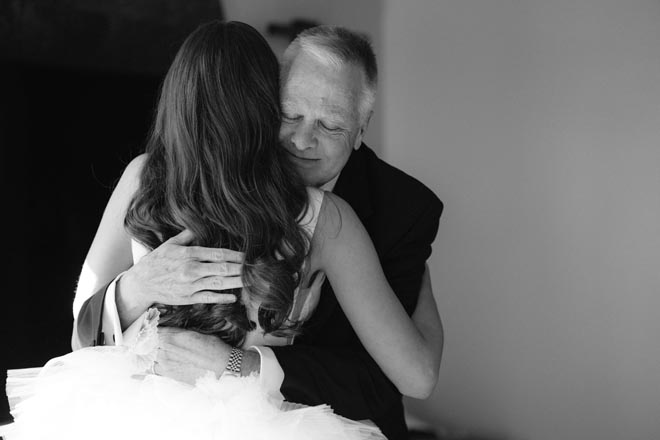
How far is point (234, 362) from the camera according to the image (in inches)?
61.4

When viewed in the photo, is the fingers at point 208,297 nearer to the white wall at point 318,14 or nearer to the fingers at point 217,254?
the fingers at point 217,254

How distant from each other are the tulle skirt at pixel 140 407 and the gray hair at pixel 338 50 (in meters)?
0.75

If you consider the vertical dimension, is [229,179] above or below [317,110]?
below

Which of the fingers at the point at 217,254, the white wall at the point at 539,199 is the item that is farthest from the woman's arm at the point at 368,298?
the white wall at the point at 539,199

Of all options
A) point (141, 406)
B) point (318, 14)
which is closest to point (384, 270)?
point (141, 406)

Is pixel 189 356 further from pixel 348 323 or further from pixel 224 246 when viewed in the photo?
pixel 348 323

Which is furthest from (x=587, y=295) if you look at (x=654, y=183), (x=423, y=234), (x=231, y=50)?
(x=231, y=50)

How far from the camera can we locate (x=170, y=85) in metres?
1.54

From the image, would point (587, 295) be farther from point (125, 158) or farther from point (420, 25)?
point (125, 158)

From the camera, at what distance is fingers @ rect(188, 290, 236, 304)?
1.51 m

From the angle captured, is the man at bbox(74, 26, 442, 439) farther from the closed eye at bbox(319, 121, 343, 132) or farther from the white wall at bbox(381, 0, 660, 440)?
the white wall at bbox(381, 0, 660, 440)

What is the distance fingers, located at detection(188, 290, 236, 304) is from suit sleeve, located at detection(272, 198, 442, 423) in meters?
0.18

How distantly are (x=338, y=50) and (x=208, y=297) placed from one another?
69cm

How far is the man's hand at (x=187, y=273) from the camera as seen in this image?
149cm
